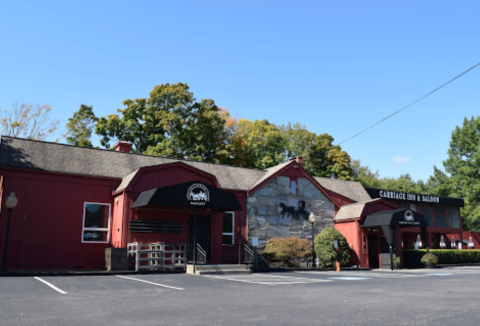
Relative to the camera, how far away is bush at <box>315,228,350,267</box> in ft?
75.4

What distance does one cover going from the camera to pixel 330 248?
75.6ft

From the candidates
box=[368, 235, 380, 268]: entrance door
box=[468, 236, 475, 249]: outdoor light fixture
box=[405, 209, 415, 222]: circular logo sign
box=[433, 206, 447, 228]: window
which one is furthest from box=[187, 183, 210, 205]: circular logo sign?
box=[468, 236, 475, 249]: outdoor light fixture

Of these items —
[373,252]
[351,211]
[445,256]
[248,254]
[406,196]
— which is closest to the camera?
[248,254]

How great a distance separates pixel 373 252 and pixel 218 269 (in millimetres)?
12397

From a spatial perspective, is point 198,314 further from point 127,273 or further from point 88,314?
point 127,273

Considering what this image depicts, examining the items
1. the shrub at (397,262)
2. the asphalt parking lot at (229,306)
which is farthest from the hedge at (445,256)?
the asphalt parking lot at (229,306)

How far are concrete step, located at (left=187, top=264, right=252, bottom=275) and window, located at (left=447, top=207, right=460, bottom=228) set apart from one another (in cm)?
2490

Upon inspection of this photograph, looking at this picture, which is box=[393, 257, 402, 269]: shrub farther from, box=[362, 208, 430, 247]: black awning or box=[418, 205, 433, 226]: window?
box=[418, 205, 433, 226]: window

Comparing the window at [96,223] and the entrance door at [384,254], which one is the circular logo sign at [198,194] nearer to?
the window at [96,223]

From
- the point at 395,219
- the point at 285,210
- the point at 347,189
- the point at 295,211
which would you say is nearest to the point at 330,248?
the point at 295,211

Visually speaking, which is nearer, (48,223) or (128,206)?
(48,223)

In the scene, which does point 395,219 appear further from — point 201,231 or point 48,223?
point 48,223

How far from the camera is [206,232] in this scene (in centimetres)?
2156

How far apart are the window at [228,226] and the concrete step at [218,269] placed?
4.19 metres
